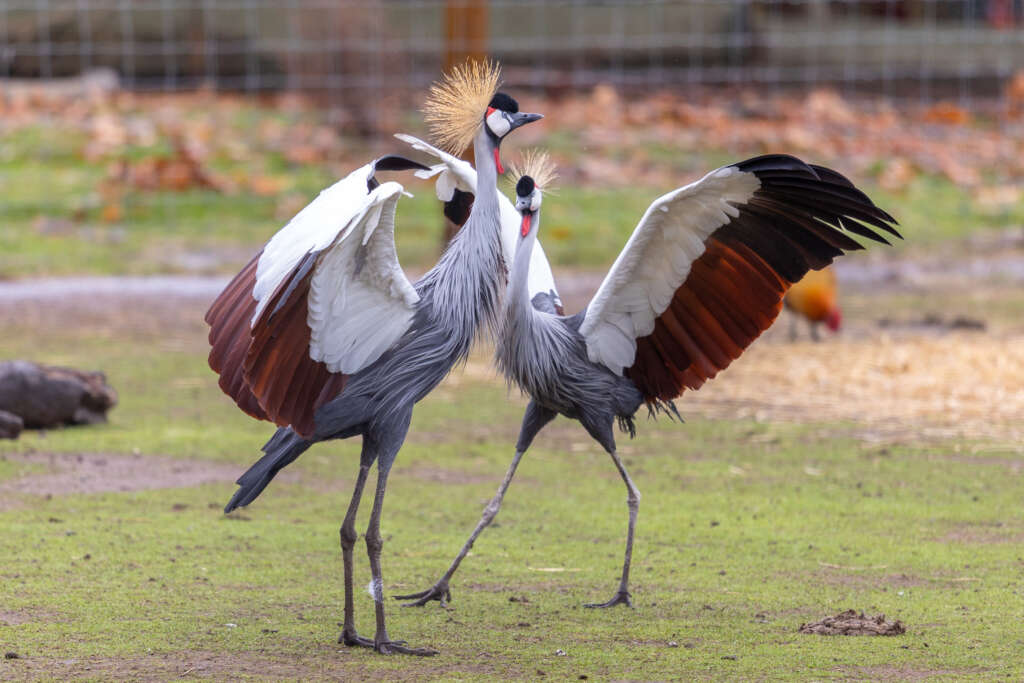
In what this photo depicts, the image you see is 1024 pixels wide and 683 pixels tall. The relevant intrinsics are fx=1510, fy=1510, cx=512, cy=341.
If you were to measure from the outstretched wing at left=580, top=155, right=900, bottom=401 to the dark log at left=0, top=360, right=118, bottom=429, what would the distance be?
3.17 metres

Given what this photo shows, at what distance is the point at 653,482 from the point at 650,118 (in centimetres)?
1038

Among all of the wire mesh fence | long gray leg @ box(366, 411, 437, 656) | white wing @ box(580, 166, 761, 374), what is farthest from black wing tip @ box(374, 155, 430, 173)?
the wire mesh fence

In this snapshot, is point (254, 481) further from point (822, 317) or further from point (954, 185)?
point (954, 185)

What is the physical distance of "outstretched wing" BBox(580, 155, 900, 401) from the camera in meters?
5.20

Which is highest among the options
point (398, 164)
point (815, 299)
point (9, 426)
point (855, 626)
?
point (398, 164)

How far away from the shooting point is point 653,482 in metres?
6.97

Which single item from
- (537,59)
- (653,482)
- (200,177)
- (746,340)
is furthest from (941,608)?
(537,59)

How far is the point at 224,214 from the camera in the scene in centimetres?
1345

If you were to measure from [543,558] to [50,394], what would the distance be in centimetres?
299

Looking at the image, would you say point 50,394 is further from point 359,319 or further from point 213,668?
point 213,668

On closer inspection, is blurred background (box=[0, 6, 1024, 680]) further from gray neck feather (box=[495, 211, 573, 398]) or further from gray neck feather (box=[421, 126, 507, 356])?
gray neck feather (box=[421, 126, 507, 356])

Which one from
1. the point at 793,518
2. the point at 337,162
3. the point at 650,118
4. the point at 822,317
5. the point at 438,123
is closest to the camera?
the point at 438,123

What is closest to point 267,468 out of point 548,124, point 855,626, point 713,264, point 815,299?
point 713,264

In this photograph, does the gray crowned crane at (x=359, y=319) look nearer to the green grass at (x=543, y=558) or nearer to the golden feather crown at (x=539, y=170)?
the golden feather crown at (x=539, y=170)
